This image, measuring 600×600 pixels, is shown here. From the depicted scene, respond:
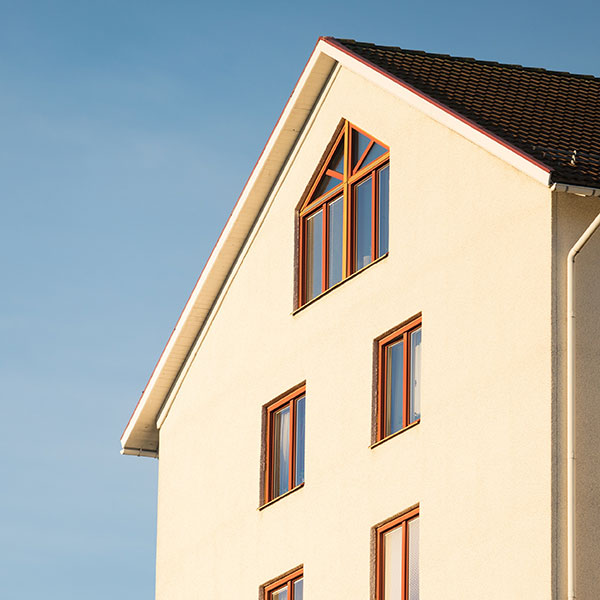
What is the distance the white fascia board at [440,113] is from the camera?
2439 cm

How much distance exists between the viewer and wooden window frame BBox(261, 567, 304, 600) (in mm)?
28922

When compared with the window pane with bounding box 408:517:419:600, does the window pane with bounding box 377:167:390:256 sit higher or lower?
higher

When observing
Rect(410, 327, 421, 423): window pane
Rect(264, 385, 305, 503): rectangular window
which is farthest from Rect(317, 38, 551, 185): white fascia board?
Rect(264, 385, 305, 503): rectangular window

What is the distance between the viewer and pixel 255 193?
32.2 meters

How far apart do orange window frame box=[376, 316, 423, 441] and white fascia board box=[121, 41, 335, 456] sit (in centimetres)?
522

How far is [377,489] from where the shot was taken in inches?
1065

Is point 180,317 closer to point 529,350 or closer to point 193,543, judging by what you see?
point 193,543

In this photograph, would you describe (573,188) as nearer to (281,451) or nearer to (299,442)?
(299,442)

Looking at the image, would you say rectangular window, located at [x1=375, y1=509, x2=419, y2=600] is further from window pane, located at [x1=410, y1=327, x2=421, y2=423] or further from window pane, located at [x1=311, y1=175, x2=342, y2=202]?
window pane, located at [x1=311, y1=175, x2=342, y2=202]

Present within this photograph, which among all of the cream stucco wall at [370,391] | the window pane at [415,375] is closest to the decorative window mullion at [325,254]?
the cream stucco wall at [370,391]

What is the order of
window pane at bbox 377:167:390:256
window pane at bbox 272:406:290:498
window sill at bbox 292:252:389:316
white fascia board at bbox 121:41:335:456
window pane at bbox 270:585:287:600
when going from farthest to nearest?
1. white fascia board at bbox 121:41:335:456
2. window pane at bbox 272:406:290:498
3. window pane at bbox 270:585:287:600
4. window pane at bbox 377:167:390:256
5. window sill at bbox 292:252:389:316

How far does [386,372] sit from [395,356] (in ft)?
1.09

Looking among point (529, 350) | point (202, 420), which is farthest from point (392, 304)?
point (202, 420)

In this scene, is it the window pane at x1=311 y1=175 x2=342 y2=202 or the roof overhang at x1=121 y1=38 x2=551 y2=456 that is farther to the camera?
the window pane at x1=311 y1=175 x2=342 y2=202
